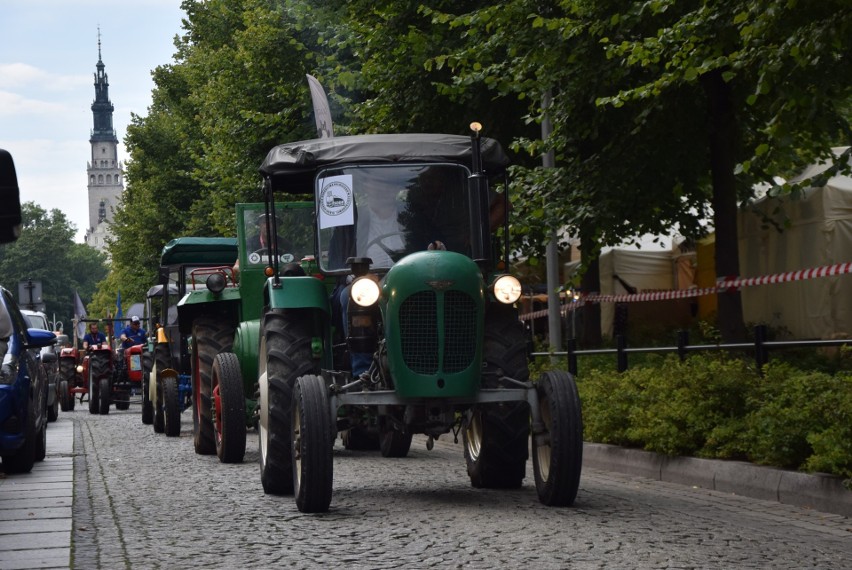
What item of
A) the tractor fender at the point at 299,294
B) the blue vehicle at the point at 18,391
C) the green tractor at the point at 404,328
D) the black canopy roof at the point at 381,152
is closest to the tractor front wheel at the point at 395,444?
the green tractor at the point at 404,328

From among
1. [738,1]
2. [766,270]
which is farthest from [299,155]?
[766,270]

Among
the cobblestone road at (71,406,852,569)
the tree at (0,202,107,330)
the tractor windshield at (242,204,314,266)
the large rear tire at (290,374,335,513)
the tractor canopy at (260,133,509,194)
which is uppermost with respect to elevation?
the tree at (0,202,107,330)

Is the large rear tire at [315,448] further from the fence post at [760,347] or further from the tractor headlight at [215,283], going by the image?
the tractor headlight at [215,283]

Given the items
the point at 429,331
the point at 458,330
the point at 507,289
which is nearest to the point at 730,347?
the point at 507,289

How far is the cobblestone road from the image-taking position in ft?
24.5

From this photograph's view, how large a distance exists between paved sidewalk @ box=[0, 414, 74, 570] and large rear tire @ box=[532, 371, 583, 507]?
298 cm

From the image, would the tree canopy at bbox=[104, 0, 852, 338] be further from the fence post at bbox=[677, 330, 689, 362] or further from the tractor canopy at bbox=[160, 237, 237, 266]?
the tractor canopy at bbox=[160, 237, 237, 266]

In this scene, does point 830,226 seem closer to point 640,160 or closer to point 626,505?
point 640,160

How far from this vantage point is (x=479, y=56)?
1881 centimetres

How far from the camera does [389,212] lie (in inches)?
420

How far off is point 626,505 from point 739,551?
2177 mm

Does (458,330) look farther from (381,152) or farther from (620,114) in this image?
(620,114)

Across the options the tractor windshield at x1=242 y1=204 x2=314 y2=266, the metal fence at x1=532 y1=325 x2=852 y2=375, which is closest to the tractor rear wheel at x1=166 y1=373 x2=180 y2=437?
the metal fence at x1=532 y1=325 x2=852 y2=375

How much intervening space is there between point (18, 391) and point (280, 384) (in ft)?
10.0
